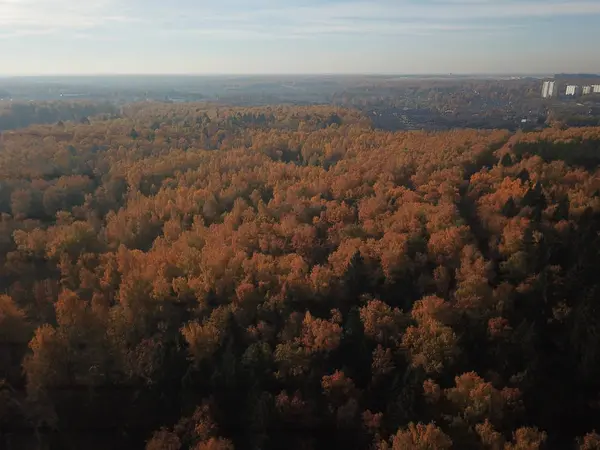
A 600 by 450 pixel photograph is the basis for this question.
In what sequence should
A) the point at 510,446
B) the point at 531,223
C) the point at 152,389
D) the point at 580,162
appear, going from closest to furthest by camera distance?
the point at 510,446, the point at 152,389, the point at 531,223, the point at 580,162

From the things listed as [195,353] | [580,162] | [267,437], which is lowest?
[267,437]

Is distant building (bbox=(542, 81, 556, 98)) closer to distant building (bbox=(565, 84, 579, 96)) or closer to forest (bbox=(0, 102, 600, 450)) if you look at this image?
distant building (bbox=(565, 84, 579, 96))

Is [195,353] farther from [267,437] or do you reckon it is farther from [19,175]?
[19,175]

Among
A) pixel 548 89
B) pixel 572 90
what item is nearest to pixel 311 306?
pixel 572 90

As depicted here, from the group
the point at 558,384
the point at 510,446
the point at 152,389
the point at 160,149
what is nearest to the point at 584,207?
the point at 558,384

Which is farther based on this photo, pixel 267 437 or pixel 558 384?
pixel 558 384

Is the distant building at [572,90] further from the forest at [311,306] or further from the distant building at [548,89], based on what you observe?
the forest at [311,306]
